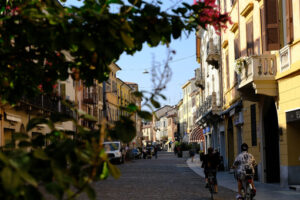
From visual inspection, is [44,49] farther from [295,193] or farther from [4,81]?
[295,193]

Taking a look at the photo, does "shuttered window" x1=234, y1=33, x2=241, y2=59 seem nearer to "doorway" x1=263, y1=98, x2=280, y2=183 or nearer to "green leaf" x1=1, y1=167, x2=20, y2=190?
A: "doorway" x1=263, y1=98, x2=280, y2=183

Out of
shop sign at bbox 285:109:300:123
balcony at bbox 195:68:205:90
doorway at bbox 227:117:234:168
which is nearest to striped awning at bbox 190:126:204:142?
balcony at bbox 195:68:205:90

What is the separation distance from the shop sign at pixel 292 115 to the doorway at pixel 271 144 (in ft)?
9.46

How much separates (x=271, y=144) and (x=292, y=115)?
12.9 feet

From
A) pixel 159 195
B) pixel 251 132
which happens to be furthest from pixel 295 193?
pixel 251 132

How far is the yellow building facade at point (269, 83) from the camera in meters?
17.0

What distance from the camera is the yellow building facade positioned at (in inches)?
669

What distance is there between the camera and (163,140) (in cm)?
15862

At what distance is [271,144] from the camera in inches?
820

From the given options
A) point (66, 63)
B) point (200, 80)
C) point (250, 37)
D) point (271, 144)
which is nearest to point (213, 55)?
point (250, 37)

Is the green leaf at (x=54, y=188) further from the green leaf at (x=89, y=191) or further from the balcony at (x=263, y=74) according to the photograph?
the balcony at (x=263, y=74)

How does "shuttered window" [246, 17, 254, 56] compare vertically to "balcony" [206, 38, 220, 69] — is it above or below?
below

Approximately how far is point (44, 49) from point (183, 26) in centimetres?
112

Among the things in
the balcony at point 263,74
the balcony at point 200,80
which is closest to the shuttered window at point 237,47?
the balcony at point 263,74
